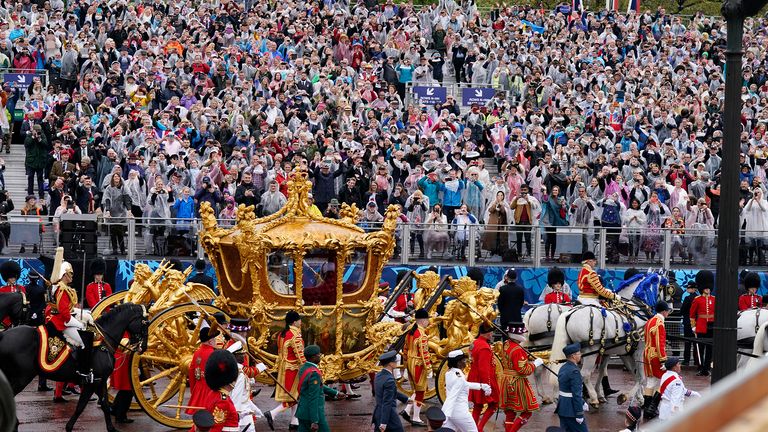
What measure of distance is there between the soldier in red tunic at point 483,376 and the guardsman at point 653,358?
A: 258cm

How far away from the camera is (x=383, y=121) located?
29391mm

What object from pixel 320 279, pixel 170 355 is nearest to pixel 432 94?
pixel 320 279

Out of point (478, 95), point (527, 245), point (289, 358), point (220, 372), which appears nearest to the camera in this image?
point (220, 372)

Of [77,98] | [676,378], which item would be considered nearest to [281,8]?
[77,98]

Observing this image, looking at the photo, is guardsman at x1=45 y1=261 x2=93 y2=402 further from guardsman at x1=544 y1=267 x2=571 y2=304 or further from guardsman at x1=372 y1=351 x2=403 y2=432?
guardsman at x1=544 y1=267 x2=571 y2=304

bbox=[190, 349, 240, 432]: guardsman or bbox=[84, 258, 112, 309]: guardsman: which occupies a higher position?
bbox=[84, 258, 112, 309]: guardsman

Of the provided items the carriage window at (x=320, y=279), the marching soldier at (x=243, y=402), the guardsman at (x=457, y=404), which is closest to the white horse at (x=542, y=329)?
the carriage window at (x=320, y=279)

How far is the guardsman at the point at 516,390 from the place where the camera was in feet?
48.8

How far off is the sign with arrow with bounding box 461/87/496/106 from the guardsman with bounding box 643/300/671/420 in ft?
52.6

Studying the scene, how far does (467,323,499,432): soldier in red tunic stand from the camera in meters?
14.6

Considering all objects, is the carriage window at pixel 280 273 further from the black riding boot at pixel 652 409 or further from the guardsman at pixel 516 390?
the black riding boot at pixel 652 409

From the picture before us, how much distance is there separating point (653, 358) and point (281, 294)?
16.5ft

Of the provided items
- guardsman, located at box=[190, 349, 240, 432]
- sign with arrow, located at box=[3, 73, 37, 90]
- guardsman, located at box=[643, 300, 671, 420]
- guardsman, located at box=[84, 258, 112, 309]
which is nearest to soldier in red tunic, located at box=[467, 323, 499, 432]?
guardsman, located at box=[643, 300, 671, 420]

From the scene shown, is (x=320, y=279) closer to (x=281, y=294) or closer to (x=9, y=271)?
(x=281, y=294)
